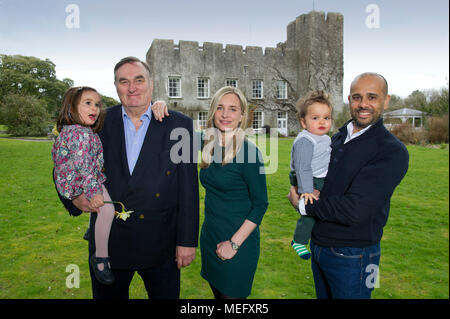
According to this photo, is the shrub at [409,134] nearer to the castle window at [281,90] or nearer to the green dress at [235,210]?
the castle window at [281,90]

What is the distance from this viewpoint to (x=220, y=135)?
2.42 metres

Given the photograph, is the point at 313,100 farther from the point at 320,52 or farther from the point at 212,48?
the point at 320,52

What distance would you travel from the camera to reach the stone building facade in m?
22.3

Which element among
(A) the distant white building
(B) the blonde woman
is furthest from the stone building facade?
(B) the blonde woman

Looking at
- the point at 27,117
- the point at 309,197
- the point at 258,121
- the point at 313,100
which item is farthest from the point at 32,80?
the point at 258,121

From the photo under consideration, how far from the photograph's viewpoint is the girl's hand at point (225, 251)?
7.47 feet

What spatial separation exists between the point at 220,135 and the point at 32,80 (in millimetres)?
14313

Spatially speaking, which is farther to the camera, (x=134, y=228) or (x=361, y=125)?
(x=134, y=228)

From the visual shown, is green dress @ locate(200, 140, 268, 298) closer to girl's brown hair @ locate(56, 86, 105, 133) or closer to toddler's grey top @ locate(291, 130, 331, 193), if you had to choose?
toddler's grey top @ locate(291, 130, 331, 193)
